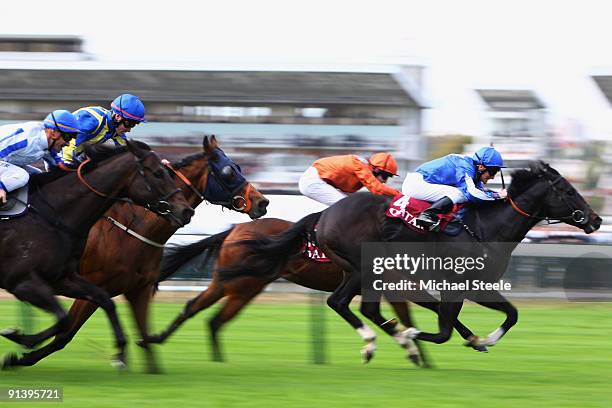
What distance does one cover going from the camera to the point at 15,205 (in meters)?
6.30

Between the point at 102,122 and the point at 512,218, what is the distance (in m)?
3.02

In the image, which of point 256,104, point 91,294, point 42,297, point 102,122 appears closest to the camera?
point 42,297

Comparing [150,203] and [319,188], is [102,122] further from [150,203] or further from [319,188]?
[319,188]

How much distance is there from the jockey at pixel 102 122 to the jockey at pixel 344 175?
1.70 m

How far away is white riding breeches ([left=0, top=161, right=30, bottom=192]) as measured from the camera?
20.6ft

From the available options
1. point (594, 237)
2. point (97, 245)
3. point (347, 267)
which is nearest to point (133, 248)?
point (97, 245)

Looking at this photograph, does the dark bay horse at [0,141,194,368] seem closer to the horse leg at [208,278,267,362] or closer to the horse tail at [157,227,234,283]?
the horse leg at [208,278,267,362]

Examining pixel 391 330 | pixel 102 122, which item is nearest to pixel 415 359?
pixel 391 330

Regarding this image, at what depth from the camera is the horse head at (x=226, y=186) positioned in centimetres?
734

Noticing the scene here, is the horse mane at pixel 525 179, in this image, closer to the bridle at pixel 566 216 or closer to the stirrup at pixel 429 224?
the bridle at pixel 566 216

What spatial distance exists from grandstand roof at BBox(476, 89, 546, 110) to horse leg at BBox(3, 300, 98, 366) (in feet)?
69.6

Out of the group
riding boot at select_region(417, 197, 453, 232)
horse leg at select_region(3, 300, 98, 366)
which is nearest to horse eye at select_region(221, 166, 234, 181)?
horse leg at select_region(3, 300, 98, 366)

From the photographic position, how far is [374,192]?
7.95 meters

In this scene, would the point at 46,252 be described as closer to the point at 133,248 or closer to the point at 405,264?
the point at 133,248
